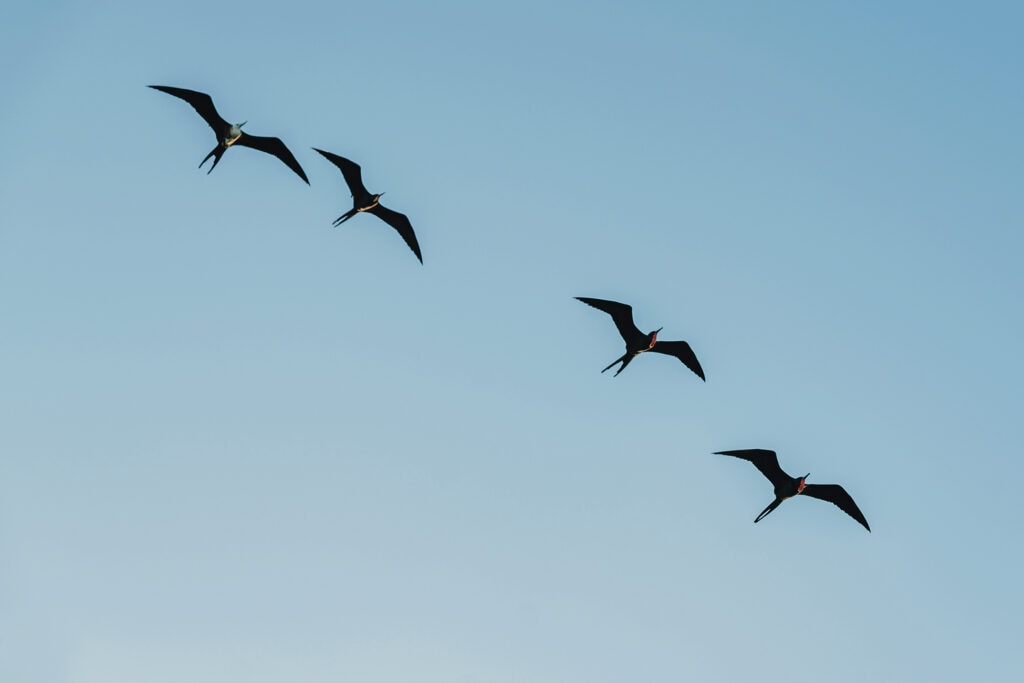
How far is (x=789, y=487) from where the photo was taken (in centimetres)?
3475

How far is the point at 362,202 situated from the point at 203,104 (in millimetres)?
5381

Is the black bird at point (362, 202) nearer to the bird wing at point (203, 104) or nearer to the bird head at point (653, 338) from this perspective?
the bird wing at point (203, 104)

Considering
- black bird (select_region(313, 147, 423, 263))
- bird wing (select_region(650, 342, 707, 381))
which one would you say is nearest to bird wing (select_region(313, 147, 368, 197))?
black bird (select_region(313, 147, 423, 263))

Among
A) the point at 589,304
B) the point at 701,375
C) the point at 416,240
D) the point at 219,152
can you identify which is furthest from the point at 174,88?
the point at 701,375

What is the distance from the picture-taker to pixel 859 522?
1407 inches

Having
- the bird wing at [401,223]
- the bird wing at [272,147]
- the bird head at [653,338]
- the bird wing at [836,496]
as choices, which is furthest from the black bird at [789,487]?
the bird wing at [272,147]

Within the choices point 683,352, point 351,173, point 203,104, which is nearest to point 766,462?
point 683,352

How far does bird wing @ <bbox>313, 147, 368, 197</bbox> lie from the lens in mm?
34469

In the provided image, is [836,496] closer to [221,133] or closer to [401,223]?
[401,223]

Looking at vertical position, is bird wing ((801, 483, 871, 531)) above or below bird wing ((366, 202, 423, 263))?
below

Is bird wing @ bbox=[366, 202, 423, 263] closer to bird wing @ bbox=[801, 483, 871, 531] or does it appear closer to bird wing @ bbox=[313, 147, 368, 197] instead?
bird wing @ bbox=[313, 147, 368, 197]

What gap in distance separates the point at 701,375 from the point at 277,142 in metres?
14.4

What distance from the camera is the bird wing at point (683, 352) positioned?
1395 inches

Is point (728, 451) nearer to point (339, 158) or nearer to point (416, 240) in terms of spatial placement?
point (416, 240)
